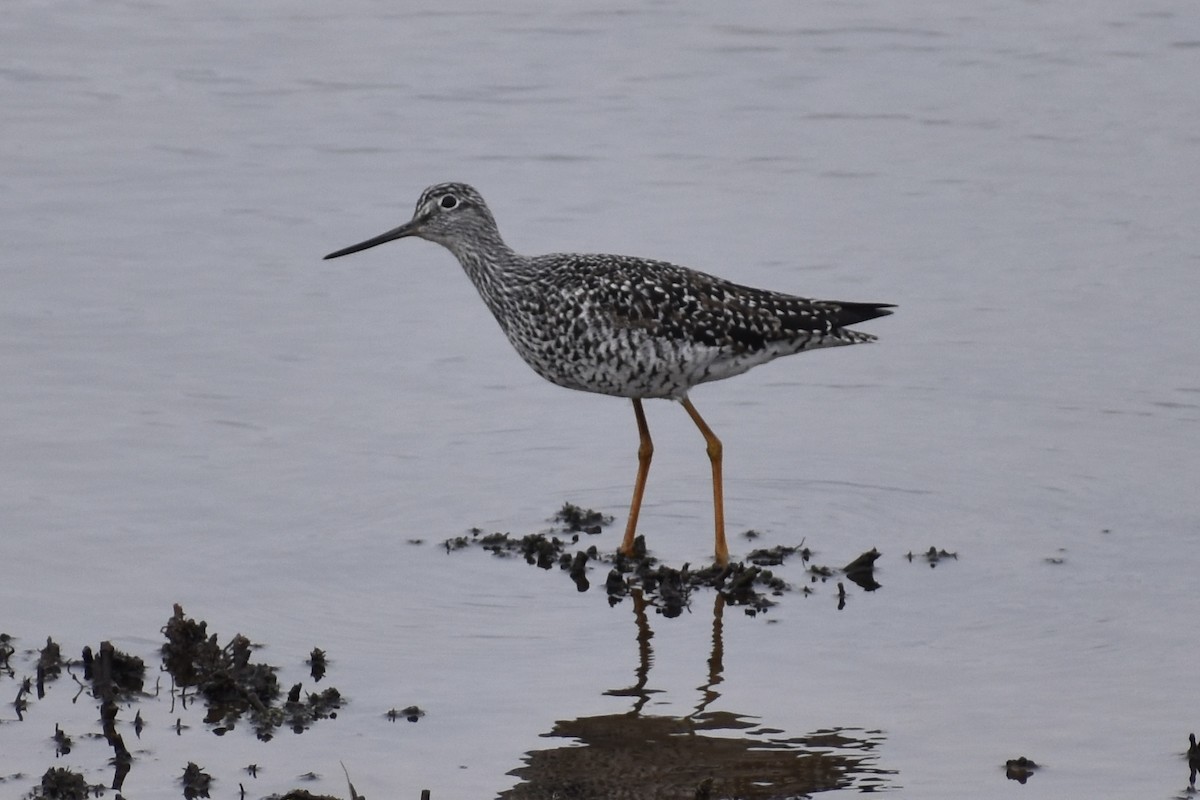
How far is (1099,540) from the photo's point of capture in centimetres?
961

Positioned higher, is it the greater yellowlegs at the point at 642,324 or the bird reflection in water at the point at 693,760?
the greater yellowlegs at the point at 642,324

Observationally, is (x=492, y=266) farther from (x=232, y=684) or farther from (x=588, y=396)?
(x=232, y=684)

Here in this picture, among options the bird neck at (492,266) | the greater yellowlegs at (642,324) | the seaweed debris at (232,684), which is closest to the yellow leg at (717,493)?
the greater yellowlegs at (642,324)

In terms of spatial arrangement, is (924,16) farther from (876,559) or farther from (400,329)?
(876,559)

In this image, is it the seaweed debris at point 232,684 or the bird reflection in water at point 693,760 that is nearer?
the bird reflection in water at point 693,760

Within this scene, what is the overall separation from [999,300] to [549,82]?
5991mm

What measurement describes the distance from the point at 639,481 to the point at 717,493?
17.9 inches

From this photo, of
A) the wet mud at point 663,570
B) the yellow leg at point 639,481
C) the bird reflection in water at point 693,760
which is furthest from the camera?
the yellow leg at point 639,481

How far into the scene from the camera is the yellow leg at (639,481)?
9578 millimetres

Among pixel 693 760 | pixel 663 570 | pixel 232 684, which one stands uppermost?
pixel 663 570

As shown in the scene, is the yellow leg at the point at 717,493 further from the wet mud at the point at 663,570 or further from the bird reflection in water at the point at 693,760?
the bird reflection in water at the point at 693,760

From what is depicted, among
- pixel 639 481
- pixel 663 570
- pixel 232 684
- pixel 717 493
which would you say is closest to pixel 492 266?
pixel 639 481

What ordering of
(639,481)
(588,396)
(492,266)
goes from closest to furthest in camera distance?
(639,481), (492,266), (588,396)

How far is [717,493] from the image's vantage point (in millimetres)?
9727
